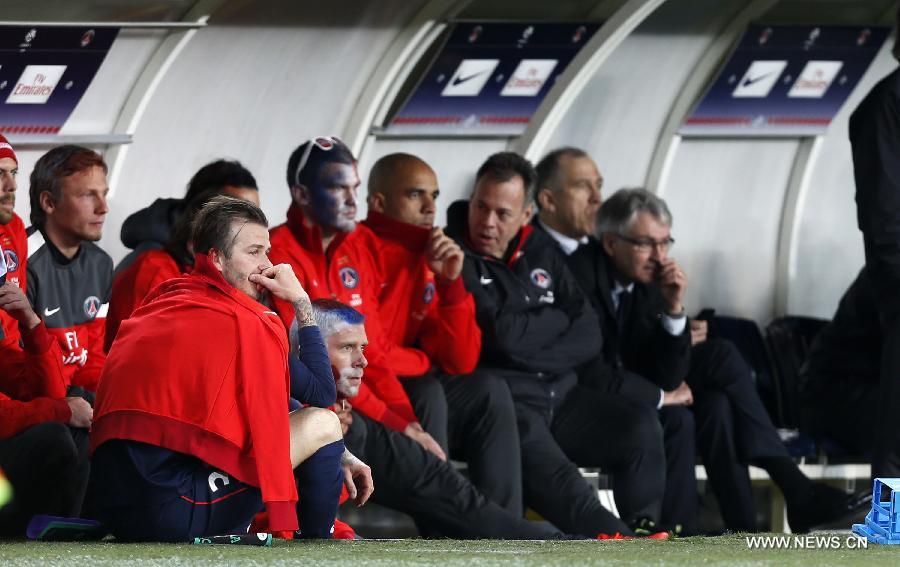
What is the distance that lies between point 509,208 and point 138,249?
153 centimetres

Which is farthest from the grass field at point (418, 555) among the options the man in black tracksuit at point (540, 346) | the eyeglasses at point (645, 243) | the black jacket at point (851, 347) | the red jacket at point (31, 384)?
the black jacket at point (851, 347)

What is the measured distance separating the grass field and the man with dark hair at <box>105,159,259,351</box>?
126 centimetres

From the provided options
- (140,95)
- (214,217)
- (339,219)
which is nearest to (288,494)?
(214,217)

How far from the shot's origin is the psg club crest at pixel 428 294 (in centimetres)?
604

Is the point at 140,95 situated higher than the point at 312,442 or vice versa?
Answer: the point at 140,95

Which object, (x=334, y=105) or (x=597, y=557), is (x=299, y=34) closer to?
(x=334, y=105)

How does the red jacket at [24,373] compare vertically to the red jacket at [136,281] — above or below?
below

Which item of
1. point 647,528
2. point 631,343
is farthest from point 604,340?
point 647,528

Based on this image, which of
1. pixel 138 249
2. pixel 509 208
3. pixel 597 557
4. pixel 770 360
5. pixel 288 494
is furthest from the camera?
pixel 770 360

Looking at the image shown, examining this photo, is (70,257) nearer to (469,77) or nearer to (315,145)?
(315,145)

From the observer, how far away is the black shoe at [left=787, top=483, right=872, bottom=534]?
667 centimetres

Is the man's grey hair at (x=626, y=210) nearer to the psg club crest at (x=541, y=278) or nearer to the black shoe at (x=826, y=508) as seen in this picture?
the psg club crest at (x=541, y=278)

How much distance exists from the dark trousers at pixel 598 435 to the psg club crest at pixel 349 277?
0.82 meters

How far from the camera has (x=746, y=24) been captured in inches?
320
